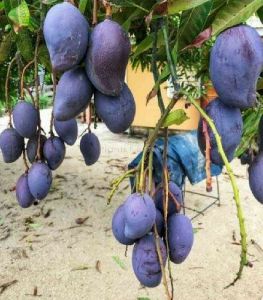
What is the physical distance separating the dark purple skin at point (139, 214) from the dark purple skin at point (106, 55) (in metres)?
0.10

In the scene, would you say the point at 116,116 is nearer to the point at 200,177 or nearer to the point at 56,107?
the point at 56,107

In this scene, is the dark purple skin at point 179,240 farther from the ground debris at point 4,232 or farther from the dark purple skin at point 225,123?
the ground debris at point 4,232

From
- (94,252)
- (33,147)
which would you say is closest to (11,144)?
(33,147)

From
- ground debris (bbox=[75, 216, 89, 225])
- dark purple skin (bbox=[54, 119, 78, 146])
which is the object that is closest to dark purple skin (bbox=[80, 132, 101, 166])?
Result: dark purple skin (bbox=[54, 119, 78, 146])

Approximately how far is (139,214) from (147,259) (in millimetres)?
63

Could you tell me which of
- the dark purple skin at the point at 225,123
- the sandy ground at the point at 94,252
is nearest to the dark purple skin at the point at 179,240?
the dark purple skin at the point at 225,123

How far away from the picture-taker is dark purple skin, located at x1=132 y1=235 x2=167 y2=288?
43 cm

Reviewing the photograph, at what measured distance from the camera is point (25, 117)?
2.05 feet

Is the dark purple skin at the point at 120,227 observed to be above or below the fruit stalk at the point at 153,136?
below

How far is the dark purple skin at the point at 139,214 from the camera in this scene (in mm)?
397

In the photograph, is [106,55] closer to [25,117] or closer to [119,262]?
[25,117]

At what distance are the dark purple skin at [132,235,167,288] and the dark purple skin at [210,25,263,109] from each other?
6.4 inches

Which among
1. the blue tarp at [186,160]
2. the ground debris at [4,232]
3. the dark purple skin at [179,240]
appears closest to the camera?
the dark purple skin at [179,240]

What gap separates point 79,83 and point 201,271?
206 cm
